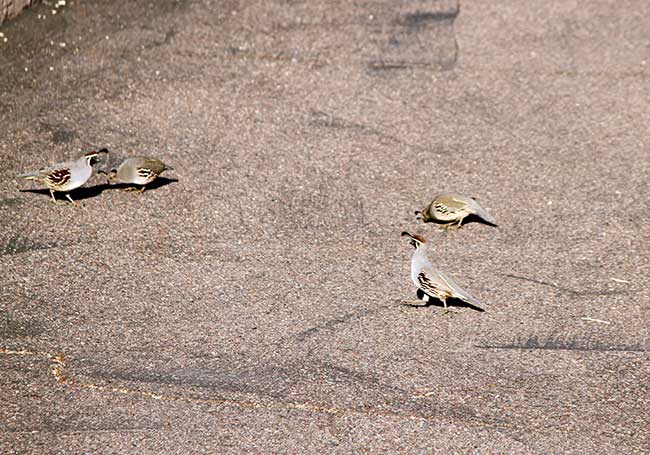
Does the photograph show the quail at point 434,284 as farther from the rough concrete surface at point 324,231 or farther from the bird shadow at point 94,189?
the bird shadow at point 94,189

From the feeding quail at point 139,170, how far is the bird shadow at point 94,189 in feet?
0.86

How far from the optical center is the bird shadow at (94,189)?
9.13m

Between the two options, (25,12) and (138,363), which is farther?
(25,12)

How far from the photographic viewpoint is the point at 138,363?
688 centimetres

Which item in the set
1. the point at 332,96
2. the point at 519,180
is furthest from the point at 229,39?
the point at 519,180

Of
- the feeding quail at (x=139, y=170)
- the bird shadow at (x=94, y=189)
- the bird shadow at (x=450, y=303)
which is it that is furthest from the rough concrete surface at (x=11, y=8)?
the bird shadow at (x=450, y=303)

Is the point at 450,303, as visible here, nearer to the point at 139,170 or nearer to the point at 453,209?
the point at 453,209

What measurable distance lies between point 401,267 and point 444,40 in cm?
513

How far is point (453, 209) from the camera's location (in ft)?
28.5

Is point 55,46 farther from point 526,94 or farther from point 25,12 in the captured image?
point 526,94

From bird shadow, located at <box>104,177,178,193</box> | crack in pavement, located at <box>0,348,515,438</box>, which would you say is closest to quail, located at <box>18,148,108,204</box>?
bird shadow, located at <box>104,177,178,193</box>

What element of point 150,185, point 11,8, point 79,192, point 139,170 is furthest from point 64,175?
point 11,8

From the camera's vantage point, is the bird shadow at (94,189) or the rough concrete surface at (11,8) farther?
the rough concrete surface at (11,8)

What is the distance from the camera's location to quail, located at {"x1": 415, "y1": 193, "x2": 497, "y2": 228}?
868 cm
